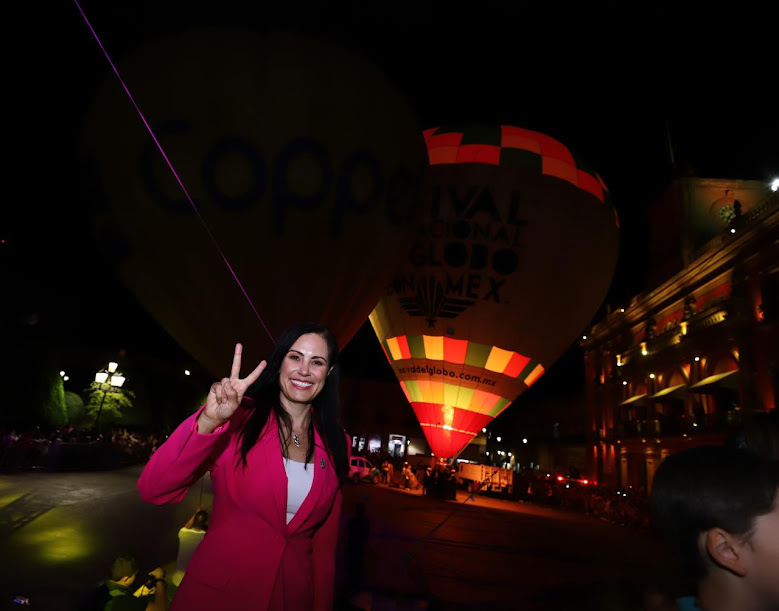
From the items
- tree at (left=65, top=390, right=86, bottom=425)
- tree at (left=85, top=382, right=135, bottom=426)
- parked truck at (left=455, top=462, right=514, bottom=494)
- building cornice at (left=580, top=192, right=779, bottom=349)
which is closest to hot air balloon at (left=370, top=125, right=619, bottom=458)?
building cornice at (left=580, top=192, right=779, bottom=349)

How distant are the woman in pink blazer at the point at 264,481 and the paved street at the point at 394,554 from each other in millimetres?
2316

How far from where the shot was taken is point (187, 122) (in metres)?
5.66

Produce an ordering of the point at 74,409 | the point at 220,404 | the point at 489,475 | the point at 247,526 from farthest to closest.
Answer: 1. the point at 74,409
2. the point at 489,475
3. the point at 247,526
4. the point at 220,404

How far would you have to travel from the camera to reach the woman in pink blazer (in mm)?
1914

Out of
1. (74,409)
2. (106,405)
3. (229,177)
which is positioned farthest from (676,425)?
(74,409)

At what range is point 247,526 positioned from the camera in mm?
2025

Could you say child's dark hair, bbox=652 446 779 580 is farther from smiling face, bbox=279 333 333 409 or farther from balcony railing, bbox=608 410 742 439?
balcony railing, bbox=608 410 742 439

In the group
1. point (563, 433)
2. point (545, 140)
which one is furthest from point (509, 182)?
point (563, 433)

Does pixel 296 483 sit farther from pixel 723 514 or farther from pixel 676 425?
pixel 676 425

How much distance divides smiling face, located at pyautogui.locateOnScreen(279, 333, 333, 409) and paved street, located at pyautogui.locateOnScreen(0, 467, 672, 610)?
2496 mm

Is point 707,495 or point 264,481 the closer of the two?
point 707,495

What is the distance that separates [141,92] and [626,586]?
9265 mm

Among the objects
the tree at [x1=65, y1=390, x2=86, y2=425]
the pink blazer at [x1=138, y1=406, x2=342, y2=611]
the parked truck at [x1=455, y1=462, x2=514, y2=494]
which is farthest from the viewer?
the tree at [x1=65, y1=390, x2=86, y2=425]

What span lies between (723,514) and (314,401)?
5.67 ft
